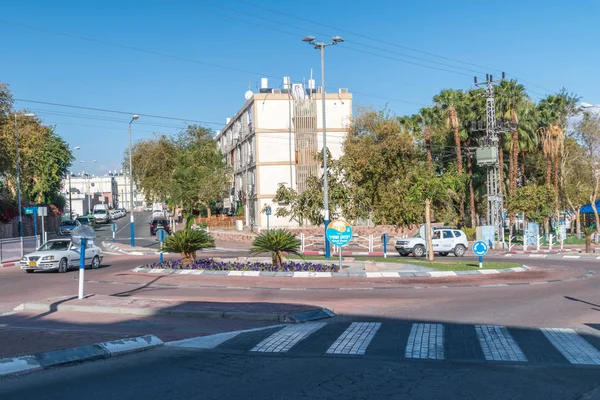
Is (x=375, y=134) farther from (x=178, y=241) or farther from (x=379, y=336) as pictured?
(x=379, y=336)

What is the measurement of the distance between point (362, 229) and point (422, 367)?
42434 millimetres

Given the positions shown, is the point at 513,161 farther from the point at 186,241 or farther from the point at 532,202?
the point at 186,241

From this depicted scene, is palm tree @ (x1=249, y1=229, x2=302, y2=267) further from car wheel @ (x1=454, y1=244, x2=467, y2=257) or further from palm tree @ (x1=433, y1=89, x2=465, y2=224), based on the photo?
palm tree @ (x1=433, y1=89, x2=465, y2=224)

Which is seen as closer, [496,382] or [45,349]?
[496,382]

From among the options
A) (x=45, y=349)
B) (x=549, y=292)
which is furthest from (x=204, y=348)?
(x=549, y=292)

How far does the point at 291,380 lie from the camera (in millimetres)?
8109

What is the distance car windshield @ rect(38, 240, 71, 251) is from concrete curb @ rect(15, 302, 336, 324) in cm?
1427

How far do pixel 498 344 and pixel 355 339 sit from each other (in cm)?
233

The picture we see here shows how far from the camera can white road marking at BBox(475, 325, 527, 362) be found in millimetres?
9594

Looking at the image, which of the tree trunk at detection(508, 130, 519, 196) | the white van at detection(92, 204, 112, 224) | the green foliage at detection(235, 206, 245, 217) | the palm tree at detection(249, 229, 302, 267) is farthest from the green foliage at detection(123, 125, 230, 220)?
the palm tree at detection(249, 229, 302, 267)

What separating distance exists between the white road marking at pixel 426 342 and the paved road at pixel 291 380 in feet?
1.86

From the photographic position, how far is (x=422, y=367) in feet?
29.4

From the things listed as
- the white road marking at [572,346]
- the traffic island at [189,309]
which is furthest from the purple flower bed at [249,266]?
the white road marking at [572,346]

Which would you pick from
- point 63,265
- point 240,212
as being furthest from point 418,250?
point 240,212
